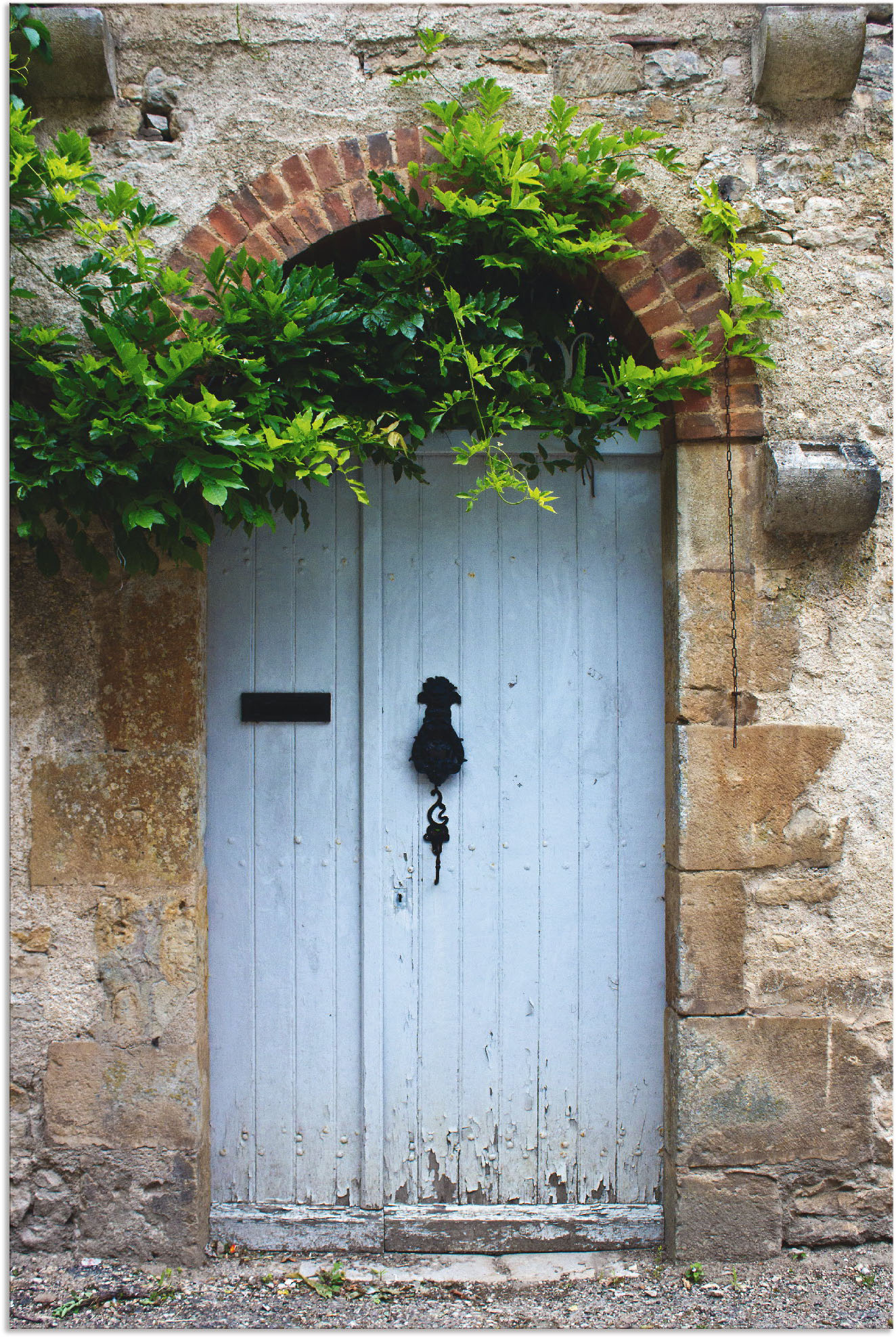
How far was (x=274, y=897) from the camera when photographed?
8.55 feet

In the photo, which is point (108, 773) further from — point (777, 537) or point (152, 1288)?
point (777, 537)

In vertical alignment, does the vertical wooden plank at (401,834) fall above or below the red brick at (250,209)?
below

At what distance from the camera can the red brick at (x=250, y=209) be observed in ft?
7.82

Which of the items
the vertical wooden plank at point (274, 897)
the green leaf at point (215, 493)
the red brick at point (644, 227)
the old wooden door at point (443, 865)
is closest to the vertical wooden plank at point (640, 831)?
the old wooden door at point (443, 865)

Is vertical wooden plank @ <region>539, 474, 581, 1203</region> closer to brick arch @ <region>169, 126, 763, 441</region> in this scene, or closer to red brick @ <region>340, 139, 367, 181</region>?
brick arch @ <region>169, 126, 763, 441</region>

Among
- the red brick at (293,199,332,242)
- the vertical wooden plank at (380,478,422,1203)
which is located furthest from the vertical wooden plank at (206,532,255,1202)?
the red brick at (293,199,332,242)

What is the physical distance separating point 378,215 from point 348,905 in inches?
80.8

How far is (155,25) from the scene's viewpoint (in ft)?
7.96

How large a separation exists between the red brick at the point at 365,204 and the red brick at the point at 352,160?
4 centimetres

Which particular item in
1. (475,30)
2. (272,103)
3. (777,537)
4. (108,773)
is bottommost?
(108,773)

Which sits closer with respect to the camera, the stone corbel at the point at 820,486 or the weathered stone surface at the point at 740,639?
the stone corbel at the point at 820,486

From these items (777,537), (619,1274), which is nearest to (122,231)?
(777,537)

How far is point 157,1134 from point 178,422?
1971 mm

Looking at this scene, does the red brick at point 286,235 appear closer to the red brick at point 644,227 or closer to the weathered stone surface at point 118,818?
the red brick at point 644,227
